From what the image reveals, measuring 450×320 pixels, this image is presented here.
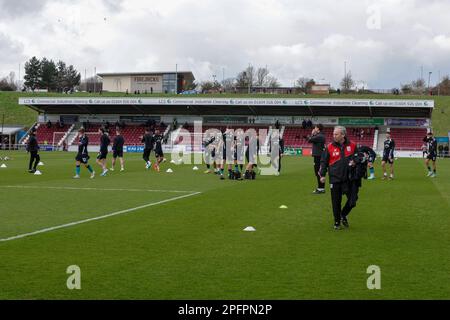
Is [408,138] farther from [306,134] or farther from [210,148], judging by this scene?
[210,148]

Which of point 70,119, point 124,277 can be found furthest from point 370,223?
point 70,119

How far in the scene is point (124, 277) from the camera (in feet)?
25.0

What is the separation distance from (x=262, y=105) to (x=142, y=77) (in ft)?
152

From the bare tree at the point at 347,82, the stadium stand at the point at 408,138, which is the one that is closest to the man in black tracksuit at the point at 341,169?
the stadium stand at the point at 408,138

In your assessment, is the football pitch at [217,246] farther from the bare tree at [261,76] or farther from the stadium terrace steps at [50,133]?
the bare tree at [261,76]

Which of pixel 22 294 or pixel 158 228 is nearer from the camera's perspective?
pixel 22 294

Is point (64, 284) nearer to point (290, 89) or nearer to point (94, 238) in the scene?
point (94, 238)

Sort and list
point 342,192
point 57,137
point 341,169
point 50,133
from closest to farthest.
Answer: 1. point 341,169
2. point 342,192
3. point 57,137
4. point 50,133

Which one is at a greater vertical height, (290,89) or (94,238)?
(290,89)

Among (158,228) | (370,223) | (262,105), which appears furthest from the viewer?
(262,105)

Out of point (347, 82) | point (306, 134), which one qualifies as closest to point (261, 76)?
point (347, 82)

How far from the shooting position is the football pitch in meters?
7.11

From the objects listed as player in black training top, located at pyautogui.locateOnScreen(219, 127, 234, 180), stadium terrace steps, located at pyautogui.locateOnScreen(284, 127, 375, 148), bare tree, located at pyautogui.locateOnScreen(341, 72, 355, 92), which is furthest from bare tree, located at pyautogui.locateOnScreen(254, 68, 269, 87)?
player in black training top, located at pyautogui.locateOnScreen(219, 127, 234, 180)

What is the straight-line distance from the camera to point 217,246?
32.4ft
